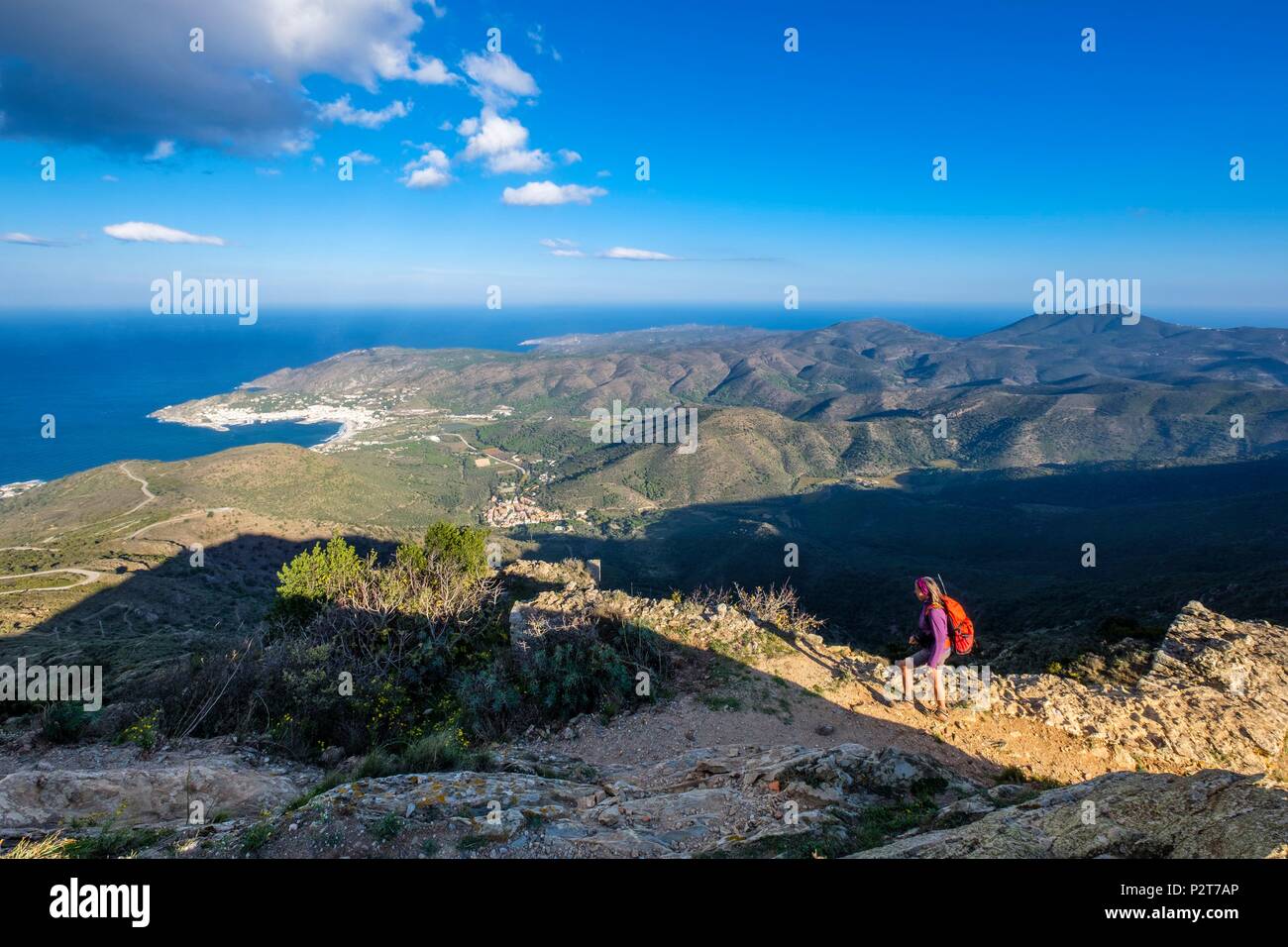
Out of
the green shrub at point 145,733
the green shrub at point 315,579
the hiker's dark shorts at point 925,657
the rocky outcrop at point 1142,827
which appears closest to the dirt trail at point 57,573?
the green shrub at point 315,579

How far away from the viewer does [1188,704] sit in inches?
429

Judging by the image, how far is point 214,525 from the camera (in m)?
66.1

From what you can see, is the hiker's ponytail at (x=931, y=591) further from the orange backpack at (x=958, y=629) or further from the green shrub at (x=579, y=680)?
the green shrub at (x=579, y=680)


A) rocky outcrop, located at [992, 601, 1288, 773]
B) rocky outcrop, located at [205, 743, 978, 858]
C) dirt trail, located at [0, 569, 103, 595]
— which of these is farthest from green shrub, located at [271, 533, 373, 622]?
dirt trail, located at [0, 569, 103, 595]

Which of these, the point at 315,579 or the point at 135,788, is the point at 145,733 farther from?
the point at 315,579

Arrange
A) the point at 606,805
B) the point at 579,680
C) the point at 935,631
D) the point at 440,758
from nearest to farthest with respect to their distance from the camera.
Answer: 1. the point at 606,805
2. the point at 440,758
3. the point at 935,631
4. the point at 579,680

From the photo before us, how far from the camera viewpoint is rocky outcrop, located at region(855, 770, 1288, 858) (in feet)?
13.2

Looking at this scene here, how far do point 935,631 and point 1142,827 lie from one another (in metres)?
5.70

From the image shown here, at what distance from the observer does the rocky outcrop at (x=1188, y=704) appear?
32.1ft

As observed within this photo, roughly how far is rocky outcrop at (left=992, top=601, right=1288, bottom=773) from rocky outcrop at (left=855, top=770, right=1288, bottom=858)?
20.1 feet

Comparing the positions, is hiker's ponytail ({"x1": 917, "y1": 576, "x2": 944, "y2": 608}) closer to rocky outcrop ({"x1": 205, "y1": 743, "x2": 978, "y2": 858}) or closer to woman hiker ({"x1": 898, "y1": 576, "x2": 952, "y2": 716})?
woman hiker ({"x1": 898, "y1": 576, "x2": 952, "y2": 716})

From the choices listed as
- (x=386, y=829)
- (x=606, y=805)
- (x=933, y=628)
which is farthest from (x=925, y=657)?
(x=386, y=829)
